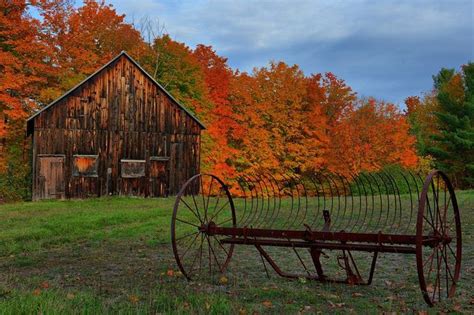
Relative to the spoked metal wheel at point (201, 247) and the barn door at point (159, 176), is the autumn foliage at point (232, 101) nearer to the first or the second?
the barn door at point (159, 176)

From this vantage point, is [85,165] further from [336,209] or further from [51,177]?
[336,209]

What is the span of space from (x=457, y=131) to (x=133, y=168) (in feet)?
94.8

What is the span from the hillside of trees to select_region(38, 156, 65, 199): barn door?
4.40 m

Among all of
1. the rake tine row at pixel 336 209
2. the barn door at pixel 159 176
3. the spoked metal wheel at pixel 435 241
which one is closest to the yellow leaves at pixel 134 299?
the rake tine row at pixel 336 209

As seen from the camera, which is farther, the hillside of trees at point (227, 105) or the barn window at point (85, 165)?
the hillside of trees at point (227, 105)

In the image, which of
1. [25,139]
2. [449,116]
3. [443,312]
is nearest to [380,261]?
[443,312]

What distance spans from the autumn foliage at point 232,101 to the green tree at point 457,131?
5.80m

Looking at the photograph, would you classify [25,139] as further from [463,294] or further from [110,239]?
[463,294]

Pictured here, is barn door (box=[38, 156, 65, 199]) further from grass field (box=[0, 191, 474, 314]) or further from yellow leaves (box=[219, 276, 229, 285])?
yellow leaves (box=[219, 276, 229, 285])

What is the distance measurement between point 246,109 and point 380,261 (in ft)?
91.6

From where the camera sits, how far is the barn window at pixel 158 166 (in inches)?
1105

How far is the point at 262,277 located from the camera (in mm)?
8250

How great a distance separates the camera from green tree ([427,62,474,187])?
42.3 metres

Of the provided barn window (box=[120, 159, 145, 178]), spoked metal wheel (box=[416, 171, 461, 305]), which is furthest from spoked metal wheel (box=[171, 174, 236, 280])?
barn window (box=[120, 159, 145, 178])
